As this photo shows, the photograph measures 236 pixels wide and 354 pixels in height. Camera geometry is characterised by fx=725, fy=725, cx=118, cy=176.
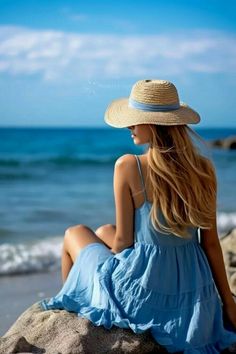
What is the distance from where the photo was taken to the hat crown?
3.14 meters

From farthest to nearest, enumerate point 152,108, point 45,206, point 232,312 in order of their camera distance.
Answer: point 45,206
point 232,312
point 152,108

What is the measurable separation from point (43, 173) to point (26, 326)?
42.4 feet

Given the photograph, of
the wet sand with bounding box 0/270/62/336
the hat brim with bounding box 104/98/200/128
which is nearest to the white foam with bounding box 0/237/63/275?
the wet sand with bounding box 0/270/62/336

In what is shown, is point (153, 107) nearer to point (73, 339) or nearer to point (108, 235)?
point (108, 235)

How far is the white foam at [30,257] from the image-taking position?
19.4 ft

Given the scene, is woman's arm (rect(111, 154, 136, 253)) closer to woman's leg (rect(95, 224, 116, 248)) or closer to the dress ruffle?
the dress ruffle

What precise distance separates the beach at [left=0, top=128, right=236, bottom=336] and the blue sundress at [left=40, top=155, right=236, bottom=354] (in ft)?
1.38

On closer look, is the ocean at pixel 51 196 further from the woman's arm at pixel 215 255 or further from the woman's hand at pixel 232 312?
the woman's hand at pixel 232 312

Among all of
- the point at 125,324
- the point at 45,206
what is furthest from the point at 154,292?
the point at 45,206

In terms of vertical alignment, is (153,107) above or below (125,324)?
above

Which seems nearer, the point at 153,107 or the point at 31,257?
the point at 153,107

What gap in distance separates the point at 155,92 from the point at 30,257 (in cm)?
343

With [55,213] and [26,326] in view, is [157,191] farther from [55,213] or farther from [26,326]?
[55,213]

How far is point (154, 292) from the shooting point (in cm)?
304
